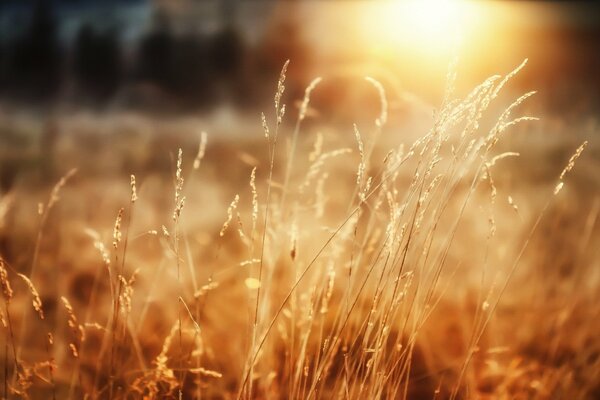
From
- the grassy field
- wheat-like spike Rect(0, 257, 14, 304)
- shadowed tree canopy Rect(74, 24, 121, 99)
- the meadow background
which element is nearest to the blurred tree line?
shadowed tree canopy Rect(74, 24, 121, 99)

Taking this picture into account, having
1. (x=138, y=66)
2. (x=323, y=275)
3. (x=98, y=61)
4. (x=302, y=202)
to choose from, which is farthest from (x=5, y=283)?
(x=98, y=61)

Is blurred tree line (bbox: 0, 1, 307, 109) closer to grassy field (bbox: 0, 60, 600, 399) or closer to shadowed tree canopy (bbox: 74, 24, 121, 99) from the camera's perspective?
shadowed tree canopy (bbox: 74, 24, 121, 99)

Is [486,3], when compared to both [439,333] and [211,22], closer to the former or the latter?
[439,333]

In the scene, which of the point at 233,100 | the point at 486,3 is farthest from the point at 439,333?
the point at 233,100

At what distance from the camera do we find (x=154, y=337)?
7.64 ft

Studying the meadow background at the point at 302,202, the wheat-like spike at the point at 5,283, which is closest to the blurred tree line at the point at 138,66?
the meadow background at the point at 302,202

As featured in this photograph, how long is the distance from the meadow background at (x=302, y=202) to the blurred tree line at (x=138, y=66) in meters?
0.10

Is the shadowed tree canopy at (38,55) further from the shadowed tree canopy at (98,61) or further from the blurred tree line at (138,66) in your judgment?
the shadowed tree canopy at (98,61)

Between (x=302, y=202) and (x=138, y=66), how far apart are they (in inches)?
832

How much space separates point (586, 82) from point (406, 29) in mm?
6388

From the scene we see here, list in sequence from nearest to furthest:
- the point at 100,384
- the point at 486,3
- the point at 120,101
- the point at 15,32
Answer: the point at 100,384, the point at 486,3, the point at 120,101, the point at 15,32

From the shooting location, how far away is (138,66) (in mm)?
23312

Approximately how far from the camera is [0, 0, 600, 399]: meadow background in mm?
1262

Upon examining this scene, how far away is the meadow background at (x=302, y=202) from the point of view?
1.26 m
